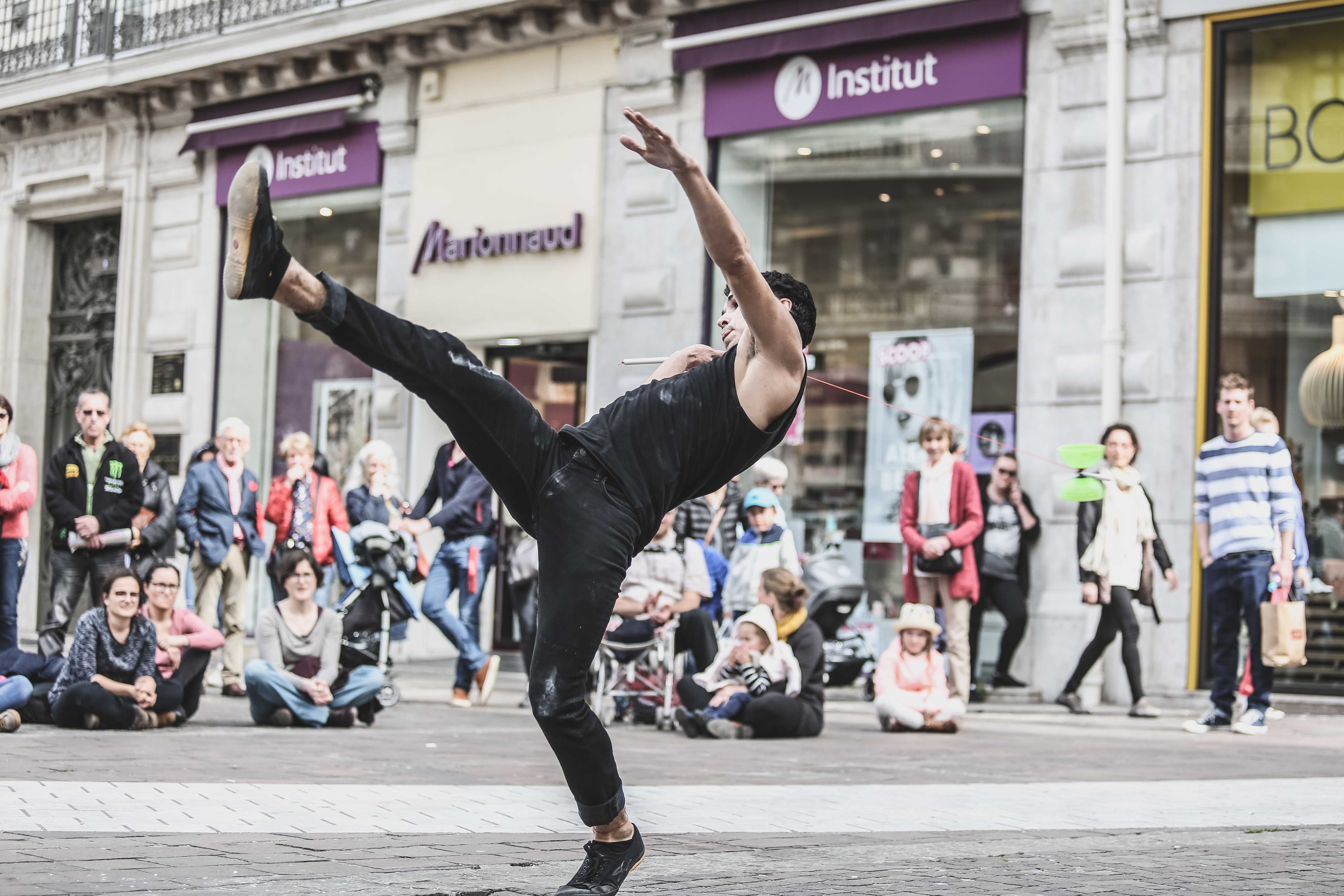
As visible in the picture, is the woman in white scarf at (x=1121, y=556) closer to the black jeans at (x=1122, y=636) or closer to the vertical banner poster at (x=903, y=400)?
the black jeans at (x=1122, y=636)

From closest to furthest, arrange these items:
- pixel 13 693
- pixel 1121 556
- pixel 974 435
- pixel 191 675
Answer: pixel 13 693, pixel 191 675, pixel 1121 556, pixel 974 435

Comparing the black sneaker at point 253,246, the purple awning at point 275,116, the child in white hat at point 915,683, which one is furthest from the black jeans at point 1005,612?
the black sneaker at point 253,246

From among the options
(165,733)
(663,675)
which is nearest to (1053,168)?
(663,675)

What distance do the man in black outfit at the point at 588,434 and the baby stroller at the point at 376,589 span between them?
268 inches

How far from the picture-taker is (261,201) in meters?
4.11

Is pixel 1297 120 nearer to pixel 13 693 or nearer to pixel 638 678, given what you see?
pixel 638 678

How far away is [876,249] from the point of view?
15047 millimetres

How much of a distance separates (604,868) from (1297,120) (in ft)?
33.6

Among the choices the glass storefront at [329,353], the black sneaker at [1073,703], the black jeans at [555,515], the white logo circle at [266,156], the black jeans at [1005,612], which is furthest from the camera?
the white logo circle at [266,156]

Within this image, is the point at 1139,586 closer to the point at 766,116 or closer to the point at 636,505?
the point at 766,116

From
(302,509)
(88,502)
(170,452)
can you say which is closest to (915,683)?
(302,509)

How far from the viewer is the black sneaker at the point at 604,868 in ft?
14.2

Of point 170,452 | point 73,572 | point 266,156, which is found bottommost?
point 73,572

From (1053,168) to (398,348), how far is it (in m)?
10.0
